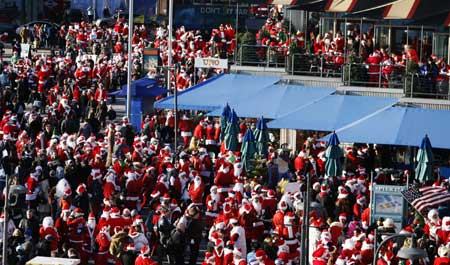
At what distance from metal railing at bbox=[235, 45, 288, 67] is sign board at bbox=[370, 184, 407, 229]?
55.8 feet

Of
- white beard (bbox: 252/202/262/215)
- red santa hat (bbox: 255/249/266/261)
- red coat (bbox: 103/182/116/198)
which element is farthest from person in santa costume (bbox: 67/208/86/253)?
red santa hat (bbox: 255/249/266/261)

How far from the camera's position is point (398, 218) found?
3120cm

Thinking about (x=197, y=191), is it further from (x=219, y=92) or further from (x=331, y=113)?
(x=219, y=92)

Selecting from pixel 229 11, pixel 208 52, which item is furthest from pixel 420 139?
pixel 229 11

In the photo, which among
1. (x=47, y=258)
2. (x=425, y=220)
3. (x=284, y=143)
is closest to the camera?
(x=47, y=258)

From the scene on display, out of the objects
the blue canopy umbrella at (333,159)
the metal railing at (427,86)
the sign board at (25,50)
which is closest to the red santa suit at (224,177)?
the blue canopy umbrella at (333,159)

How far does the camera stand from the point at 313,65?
152 ft

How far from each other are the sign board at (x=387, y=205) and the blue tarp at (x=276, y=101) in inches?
450

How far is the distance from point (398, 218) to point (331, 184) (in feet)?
12.6

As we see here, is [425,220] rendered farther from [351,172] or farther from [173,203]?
[351,172]

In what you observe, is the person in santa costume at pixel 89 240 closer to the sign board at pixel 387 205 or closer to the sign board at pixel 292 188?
the sign board at pixel 292 188

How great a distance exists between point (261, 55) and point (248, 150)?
39.0ft

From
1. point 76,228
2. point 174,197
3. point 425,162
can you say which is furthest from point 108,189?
point 425,162

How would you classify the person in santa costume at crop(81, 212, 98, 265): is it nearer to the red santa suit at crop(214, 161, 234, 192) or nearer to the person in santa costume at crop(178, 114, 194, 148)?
the red santa suit at crop(214, 161, 234, 192)
